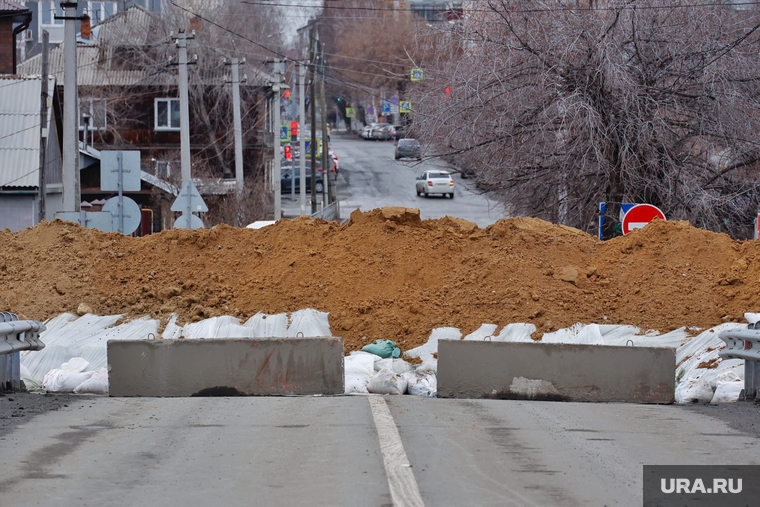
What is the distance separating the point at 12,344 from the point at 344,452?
179 inches

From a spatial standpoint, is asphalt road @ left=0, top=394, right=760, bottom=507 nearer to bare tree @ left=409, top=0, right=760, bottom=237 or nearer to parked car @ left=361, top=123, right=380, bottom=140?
bare tree @ left=409, top=0, right=760, bottom=237

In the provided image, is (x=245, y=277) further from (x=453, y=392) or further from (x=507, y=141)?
(x=507, y=141)

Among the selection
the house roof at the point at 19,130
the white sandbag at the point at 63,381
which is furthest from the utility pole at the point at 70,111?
the house roof at the point at 19,130

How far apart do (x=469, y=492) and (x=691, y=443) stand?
227 centimetres

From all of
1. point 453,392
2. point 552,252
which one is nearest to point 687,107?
point 552,252

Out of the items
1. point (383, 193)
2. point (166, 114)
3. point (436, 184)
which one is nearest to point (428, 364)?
point (436, 184)

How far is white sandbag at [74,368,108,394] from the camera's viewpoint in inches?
400

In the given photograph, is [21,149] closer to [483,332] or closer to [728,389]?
[483,332]

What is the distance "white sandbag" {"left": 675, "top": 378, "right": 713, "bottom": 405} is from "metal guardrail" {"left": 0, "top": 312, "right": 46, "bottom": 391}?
268 inches

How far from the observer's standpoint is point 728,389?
930 centimetres

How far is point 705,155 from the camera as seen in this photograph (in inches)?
755

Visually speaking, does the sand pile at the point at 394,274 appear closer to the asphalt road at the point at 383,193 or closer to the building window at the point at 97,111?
the asphalt road at the point at 383,193

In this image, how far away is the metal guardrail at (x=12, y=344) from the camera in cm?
900

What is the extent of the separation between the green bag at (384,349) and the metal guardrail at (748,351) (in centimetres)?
405
